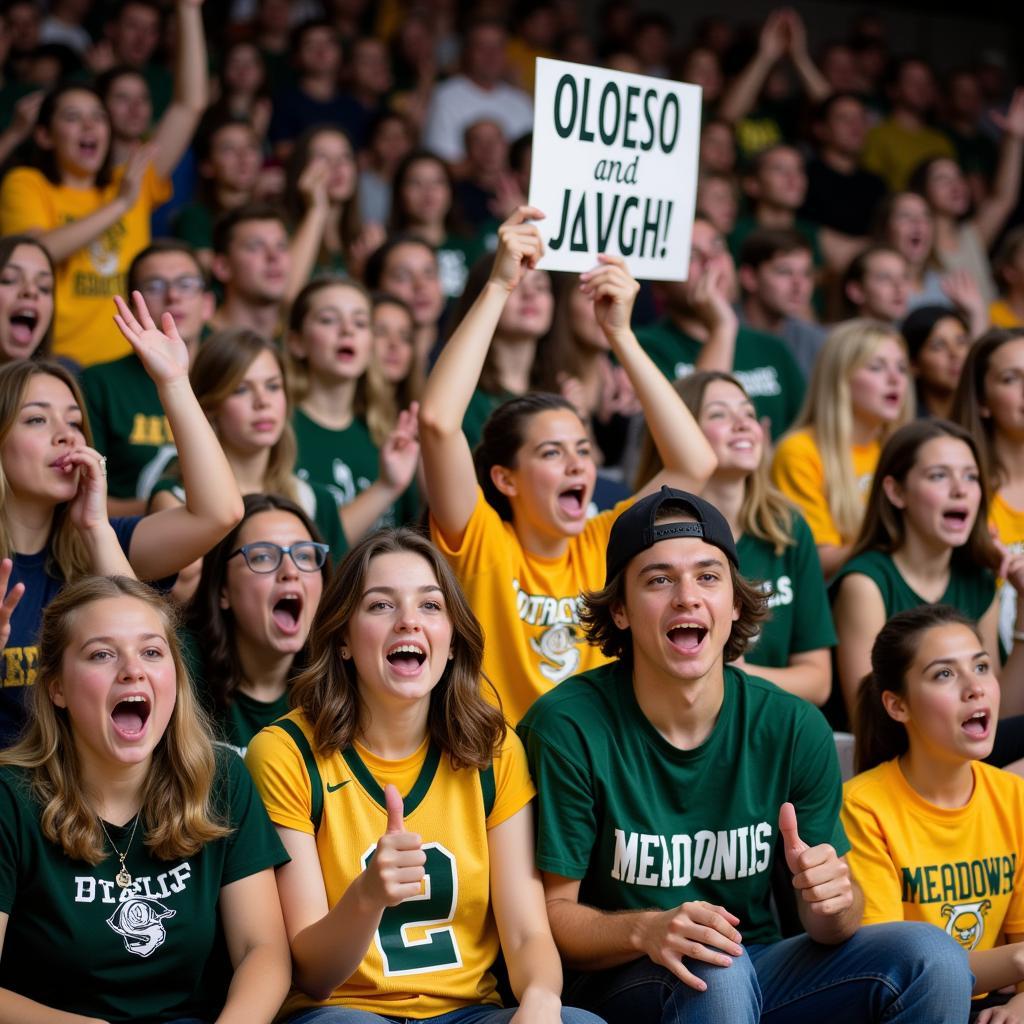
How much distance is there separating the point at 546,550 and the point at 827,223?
5.22 m

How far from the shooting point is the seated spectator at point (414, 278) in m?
6.32

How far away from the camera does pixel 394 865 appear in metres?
2.71

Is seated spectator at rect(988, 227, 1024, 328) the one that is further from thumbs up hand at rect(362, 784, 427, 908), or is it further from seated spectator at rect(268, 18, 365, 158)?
thumbs up hand at rect(362, 784, 427, 908)

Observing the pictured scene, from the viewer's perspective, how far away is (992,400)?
17.0 feet

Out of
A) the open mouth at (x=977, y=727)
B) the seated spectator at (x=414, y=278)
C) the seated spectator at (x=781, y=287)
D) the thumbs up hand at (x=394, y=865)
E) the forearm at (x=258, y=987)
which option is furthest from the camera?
the seated spectator at (x=781, y=287)

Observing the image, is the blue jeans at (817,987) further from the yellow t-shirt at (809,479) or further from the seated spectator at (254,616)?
the yellow t-shirt at (809,479)

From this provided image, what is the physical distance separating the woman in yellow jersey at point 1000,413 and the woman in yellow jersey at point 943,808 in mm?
1417

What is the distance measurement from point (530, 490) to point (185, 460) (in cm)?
97

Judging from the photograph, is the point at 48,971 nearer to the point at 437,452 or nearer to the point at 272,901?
the point at 272,901

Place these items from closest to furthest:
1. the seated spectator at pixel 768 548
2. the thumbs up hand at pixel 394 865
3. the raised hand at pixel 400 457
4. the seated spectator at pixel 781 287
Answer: the thumbs up hand at pixel 394 865, the seated spectator at pixel 768 548, the raised hand at pixel 400 457, the seated spectator at pixel 781 287

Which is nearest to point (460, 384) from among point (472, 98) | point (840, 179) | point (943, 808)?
point (943, 808)

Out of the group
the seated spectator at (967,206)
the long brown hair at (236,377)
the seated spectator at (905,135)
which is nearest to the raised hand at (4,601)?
the long brown hair at (236,377)

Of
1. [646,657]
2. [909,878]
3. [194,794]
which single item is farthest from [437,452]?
[909,878]

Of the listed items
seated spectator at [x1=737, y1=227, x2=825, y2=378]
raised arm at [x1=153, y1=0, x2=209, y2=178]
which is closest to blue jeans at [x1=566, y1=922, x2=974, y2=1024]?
seated spectator at [x1=737, y1=227, x2=825, y2=378]
